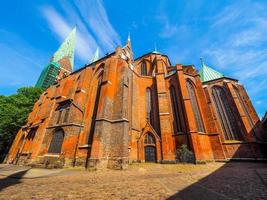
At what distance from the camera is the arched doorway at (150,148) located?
15687 millimetres

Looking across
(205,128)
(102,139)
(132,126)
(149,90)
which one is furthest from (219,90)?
(102,139)

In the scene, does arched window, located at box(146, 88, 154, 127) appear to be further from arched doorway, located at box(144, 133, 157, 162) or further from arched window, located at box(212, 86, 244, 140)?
arched window, located at box(212, 86, 244, 140)

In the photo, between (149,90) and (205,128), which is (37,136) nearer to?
(149,90)

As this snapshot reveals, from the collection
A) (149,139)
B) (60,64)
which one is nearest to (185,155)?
(149,139)

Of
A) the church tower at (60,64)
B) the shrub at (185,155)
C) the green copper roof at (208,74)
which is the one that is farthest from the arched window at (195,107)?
the church tower at (60,64)

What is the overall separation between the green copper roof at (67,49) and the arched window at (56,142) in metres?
41.2

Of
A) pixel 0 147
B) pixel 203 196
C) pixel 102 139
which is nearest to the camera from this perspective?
pixel 203 196

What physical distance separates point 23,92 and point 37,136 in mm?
18299

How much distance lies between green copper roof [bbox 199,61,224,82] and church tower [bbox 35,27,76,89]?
35.7 meters

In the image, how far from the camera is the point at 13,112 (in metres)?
23.1

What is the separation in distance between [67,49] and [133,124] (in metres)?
50.9

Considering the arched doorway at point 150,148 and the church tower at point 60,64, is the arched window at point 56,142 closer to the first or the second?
the arched doorway at point 150,148

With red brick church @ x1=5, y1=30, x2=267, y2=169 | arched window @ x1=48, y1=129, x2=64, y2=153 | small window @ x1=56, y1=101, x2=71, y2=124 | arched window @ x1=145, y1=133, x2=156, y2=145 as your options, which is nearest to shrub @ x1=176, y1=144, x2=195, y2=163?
red brick church @ x1=5, y1=30, x2=267, y2=169

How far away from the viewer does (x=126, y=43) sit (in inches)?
1062
